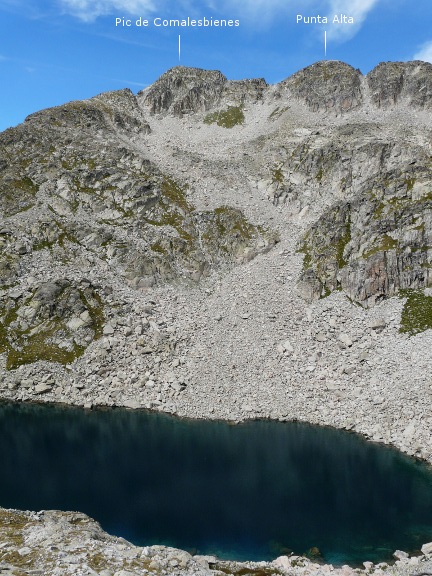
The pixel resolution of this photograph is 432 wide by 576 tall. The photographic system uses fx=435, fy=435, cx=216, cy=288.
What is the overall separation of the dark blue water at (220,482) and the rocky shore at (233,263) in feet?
11.2

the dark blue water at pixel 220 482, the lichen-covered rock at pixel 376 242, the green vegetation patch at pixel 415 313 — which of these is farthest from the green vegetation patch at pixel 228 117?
the dark blue water at pixel 220 482

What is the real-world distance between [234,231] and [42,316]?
3982 cm

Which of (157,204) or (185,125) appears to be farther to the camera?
(185,125)

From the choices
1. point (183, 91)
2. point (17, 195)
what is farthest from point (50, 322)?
point (183, 91)

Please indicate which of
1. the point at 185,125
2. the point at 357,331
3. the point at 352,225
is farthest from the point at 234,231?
the point at 185,125

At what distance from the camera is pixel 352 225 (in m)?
80.0

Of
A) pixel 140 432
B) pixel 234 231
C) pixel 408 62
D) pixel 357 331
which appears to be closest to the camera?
pixel 140 432

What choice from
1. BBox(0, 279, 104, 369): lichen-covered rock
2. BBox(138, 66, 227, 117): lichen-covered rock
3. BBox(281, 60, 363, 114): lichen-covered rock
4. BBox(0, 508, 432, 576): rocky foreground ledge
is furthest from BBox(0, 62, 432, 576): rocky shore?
BBox(138, 66, 227, 117): lichen-covered rock

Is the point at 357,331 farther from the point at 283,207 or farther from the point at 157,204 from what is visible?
the point at 157,204

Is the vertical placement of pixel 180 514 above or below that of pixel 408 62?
below

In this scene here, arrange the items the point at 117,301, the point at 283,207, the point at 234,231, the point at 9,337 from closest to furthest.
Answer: the point at 9,337 → the point at 117,301 → the point at 234,231 → the point at 283,207

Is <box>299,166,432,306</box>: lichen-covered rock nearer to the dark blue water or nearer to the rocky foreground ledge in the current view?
the dark blue water

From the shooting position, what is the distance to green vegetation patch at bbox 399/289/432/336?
5894 cm

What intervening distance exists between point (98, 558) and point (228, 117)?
412ft
